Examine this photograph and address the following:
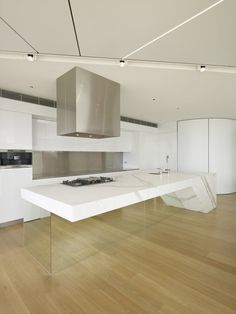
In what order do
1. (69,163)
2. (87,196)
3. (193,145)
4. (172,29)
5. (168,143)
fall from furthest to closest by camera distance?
(168,143) → (193,145) → (69,163) → (87,196) → (172,29)

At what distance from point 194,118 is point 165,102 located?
7.01 ft

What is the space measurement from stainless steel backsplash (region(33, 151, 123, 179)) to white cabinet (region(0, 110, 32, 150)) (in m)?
0.69

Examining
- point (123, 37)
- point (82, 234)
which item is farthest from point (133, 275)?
point (123, 37)

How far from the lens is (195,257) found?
212 centimetres

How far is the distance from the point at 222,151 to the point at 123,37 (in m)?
4.90

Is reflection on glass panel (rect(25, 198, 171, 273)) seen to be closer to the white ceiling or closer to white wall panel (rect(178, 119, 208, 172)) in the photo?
the white ceiling

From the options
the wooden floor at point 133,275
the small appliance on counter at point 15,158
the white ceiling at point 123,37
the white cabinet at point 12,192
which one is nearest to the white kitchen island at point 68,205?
the wooden floor at point 133,275

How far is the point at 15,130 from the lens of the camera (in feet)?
10.1

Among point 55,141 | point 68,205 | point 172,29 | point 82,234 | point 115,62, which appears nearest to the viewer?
point 68,205

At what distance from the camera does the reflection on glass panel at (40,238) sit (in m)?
2.00

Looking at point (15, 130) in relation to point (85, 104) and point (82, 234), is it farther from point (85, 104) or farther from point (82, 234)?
point (82, 234)

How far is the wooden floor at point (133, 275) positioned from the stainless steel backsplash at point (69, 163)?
1.34 metres

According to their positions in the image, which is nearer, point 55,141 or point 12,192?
point 12,192

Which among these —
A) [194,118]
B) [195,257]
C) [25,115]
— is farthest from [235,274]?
[194,118]
